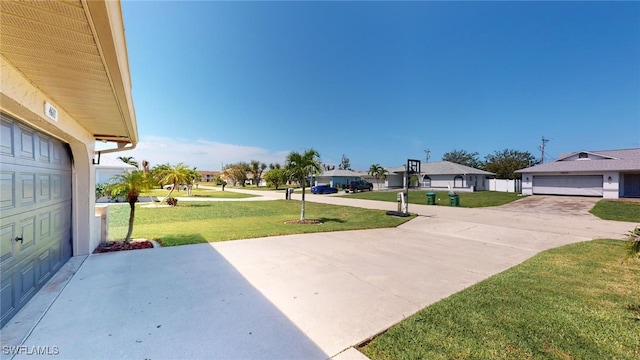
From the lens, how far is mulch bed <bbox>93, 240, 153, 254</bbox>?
6.64m

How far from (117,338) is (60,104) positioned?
137 inches

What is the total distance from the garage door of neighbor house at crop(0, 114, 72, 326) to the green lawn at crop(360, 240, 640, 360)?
4.31 metres

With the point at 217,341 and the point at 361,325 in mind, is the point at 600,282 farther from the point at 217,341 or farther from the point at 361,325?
the point at 217,341

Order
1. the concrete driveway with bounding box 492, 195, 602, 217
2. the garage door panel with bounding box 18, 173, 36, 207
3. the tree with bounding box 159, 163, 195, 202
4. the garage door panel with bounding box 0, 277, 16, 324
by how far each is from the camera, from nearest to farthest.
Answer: the garage door panel with bounding box 0, 277, 16, 324 → the garage door panel with bounding box 18, 173, 36, 207 → the concrete driveway with bounding box 492, 195, 602, 217 → the tree with bounding box 159, 163, 195, 202

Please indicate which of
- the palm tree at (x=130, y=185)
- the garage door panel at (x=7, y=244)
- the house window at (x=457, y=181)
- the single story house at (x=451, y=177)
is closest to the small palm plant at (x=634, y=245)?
the garage door panel at (x=7, y=244)

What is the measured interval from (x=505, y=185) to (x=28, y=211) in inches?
1667

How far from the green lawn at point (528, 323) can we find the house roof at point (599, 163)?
25269mm

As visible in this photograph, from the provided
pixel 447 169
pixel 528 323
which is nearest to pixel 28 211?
pixel 528 323

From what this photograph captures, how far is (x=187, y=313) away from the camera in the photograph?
11.3ft

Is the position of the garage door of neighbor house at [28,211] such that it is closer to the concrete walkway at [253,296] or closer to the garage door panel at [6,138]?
the garage door panel at [6,138]

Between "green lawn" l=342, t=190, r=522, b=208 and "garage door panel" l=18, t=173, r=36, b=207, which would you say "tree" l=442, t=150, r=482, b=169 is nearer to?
"green lawn" l=342, t=190, r=522, b=208

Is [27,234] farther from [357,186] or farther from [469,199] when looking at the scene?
[357,186]

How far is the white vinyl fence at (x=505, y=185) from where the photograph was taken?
3344 centimetres

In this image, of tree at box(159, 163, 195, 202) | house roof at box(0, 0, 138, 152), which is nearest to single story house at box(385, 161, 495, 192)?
tree at box(159, 163, 195, 202)
